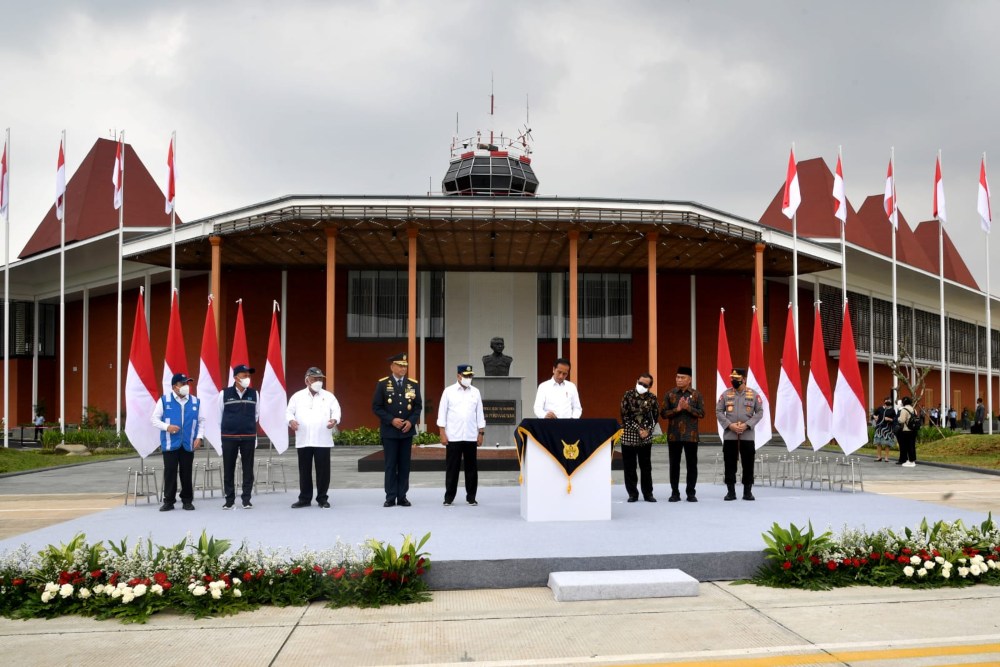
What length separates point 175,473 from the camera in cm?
988

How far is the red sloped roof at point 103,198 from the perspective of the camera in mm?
34031

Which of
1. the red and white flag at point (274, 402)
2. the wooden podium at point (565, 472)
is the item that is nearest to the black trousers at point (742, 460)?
the wooden podium at point (565, 472)

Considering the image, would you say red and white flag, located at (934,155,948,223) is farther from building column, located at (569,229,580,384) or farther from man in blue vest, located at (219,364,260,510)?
man in blue vest, located at (219,364,260,510)

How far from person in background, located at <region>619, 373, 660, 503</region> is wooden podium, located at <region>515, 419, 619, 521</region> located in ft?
4.96

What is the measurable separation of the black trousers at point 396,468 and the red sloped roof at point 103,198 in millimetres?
27337

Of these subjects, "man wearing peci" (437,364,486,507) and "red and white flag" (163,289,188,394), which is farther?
"red and white flag" (163,289,188,394)

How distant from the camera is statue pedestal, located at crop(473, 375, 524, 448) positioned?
728 inches

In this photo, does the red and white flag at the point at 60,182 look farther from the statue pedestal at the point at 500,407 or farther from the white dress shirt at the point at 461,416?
the white dress shirt at the point at 461,416

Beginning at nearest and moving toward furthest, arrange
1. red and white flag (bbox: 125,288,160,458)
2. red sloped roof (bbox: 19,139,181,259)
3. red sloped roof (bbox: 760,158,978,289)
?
red and white flag (bbox: 125,288,160,458), red sloped roof (bbox: 19,139,181,259), red sloped roof (bbox: 760,158,978,289)

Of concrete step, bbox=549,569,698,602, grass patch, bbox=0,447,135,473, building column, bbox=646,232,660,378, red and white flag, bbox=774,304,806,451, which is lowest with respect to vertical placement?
grass patch, bbox=0,447,135,473

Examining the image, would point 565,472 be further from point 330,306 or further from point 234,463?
point 330,306

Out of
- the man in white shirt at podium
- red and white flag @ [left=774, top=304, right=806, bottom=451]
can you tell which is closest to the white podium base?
the man in white shirt at podium

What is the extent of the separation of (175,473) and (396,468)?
2581 millimetres

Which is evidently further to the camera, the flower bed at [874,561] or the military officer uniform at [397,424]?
the military officer uniform at [397,424]
